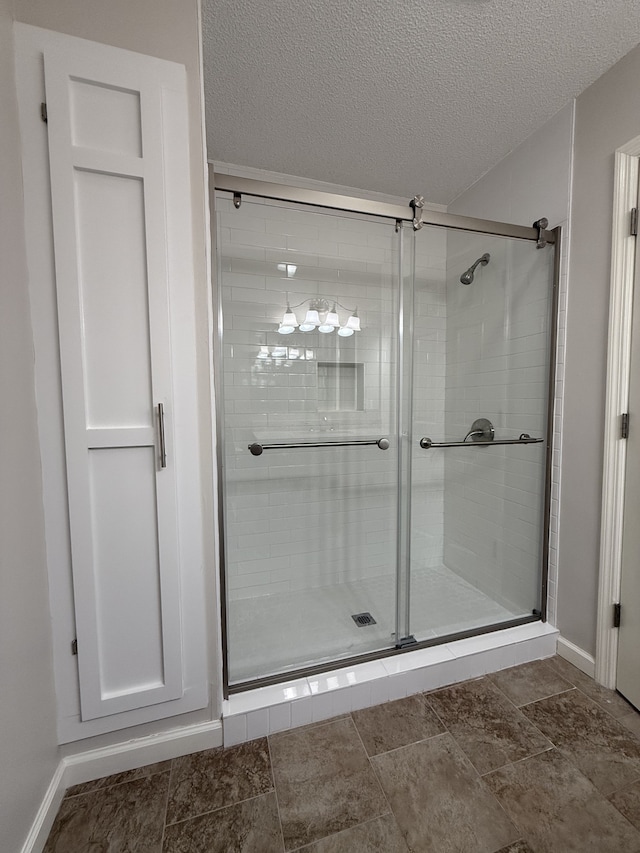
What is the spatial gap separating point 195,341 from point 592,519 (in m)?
1.74

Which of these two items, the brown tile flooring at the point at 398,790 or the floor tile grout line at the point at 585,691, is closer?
the brown tile flooring at the point at 398,790

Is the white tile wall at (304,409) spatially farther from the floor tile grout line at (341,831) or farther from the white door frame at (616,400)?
the floor tile grout line at (341,831)

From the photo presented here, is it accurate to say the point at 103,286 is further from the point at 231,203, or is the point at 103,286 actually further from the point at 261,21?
the point at 261,21

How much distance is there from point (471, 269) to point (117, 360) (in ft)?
5.67

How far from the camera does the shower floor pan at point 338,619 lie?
1481mm

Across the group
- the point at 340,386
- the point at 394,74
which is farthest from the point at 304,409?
the point at 394,74

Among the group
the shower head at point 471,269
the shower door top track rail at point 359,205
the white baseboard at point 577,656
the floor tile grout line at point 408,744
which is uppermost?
the shower door top track rail at point 359,205

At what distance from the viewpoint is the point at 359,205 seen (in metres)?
1.42

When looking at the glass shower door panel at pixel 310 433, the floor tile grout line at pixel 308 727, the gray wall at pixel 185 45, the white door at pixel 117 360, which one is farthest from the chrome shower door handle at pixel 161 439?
the floor tile grout line at pixel 308 727

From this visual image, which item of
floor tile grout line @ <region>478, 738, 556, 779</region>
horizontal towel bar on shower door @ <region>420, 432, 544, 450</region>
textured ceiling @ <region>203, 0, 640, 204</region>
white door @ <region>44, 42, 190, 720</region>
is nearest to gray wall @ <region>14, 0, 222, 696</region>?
white door @ <region>44, 42, 190, 720</region>

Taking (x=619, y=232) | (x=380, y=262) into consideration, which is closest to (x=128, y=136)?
(x=380, y=262)

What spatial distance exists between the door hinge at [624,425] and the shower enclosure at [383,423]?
32 cm

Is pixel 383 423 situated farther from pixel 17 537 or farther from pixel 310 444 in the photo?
pixel 17 537

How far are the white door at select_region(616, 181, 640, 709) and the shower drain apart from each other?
990 mm
